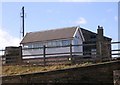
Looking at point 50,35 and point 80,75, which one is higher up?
point 50,35

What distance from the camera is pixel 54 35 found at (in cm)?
4462

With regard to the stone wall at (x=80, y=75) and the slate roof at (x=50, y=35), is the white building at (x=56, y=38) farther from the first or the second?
the stone wall at (x=80, y=75)

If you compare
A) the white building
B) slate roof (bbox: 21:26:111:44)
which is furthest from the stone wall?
slate roof (bbox: 21:26:111:44)

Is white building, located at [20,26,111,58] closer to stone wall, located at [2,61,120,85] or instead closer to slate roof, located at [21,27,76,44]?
slate roof, located at [21,27,76,44]

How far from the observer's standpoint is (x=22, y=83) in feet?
51.8

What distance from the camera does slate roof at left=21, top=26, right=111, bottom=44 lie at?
43.2m

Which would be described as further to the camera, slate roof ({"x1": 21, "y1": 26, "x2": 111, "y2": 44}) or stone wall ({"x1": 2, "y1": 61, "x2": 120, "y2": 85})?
slate roof ({"x1": 21, "y1": 26, "x2": 111, "y2": 44})

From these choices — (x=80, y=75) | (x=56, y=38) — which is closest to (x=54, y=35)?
(x=56, y=38)

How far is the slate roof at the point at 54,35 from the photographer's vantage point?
43250mm

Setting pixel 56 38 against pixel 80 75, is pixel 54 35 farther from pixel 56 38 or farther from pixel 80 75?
pixel 80 75

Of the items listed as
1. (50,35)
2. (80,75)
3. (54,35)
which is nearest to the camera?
(80,75)

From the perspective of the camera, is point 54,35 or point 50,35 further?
point 50,35

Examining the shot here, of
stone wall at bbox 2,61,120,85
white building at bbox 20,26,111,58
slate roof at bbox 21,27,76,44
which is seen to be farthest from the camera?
slate roof at bbox 21,27,76,44

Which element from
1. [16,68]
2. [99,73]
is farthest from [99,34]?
[99,73]
